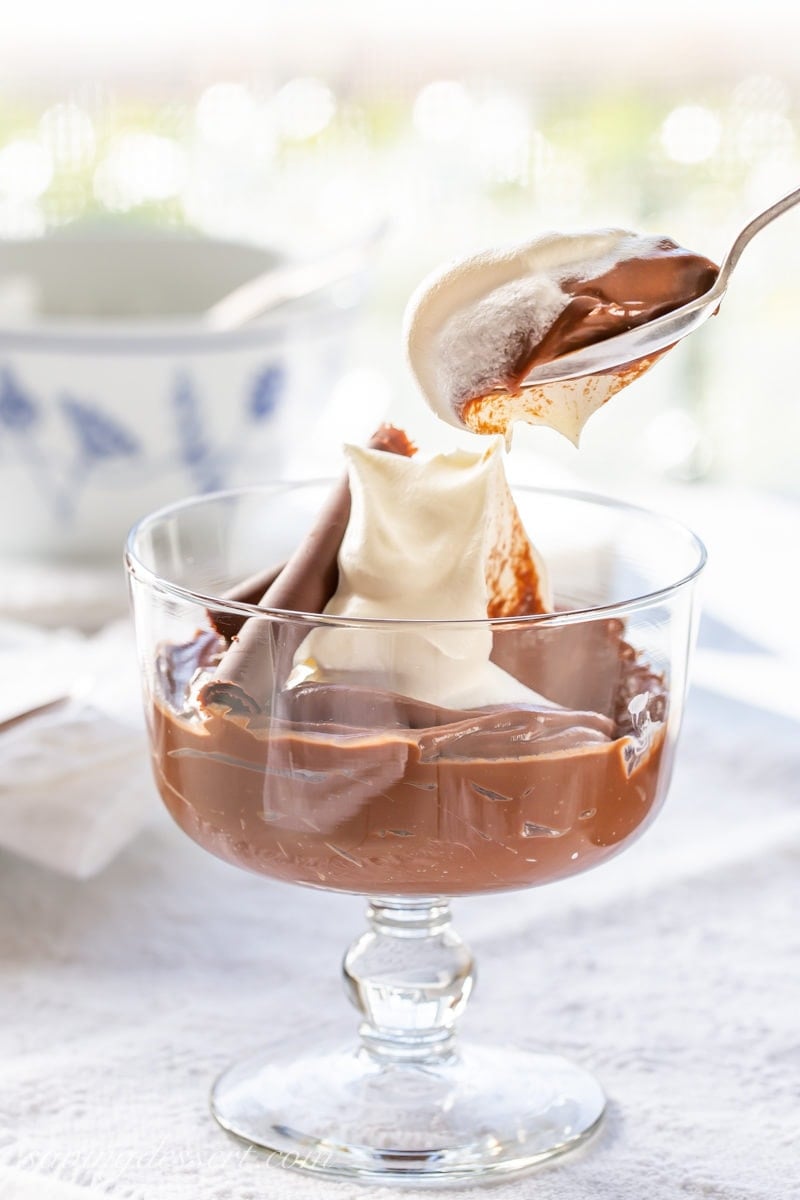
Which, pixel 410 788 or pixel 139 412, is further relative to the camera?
pixel 139 412

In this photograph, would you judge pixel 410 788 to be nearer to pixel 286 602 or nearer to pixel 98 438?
pixel 286 602

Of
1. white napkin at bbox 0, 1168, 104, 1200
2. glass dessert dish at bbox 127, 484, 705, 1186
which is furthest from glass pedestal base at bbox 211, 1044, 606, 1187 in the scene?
white napkin at bbox 0, 1168, 104, 1200

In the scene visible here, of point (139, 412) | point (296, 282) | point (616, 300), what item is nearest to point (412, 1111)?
point (616, 300)

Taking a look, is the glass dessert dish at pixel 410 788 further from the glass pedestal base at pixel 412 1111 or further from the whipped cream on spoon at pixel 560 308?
the whipped cream on spoon at pixel 560 308

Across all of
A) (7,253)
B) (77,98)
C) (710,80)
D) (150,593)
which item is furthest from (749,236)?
(77,98)

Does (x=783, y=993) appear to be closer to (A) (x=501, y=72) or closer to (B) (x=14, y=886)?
(B) (x=14, y=886)

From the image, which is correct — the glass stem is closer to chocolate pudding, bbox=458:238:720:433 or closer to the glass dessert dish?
the glass dessert dish
